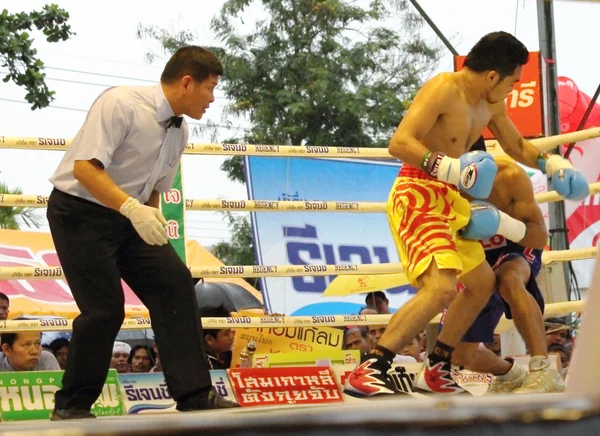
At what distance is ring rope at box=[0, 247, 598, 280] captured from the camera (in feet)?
13.2

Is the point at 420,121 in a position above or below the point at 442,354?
above

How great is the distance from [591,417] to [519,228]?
295 centimetres

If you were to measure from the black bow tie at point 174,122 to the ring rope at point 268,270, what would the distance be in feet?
3.45

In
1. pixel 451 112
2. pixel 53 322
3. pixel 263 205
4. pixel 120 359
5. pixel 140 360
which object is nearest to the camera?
pixel 451 112

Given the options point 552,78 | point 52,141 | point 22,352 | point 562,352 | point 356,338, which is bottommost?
point 562,352

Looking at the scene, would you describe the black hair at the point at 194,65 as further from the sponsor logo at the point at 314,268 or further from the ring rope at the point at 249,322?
the sponsor logo at the point at 314,268

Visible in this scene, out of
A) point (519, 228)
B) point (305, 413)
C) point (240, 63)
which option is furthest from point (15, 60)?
point (240, 63)

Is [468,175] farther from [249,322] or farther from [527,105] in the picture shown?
[527,105]

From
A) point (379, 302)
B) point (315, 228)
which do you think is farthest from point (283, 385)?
point (315, 228)

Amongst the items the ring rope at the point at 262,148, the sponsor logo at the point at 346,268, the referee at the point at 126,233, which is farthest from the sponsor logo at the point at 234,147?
the referee at the point at 126,233

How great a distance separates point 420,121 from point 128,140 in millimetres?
984

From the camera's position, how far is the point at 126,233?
3121mm

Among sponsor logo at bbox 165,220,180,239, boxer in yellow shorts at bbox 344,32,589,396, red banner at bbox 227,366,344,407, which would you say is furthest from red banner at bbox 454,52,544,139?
red banner at bbox 227,366,344,407

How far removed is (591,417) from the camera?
0.69m
